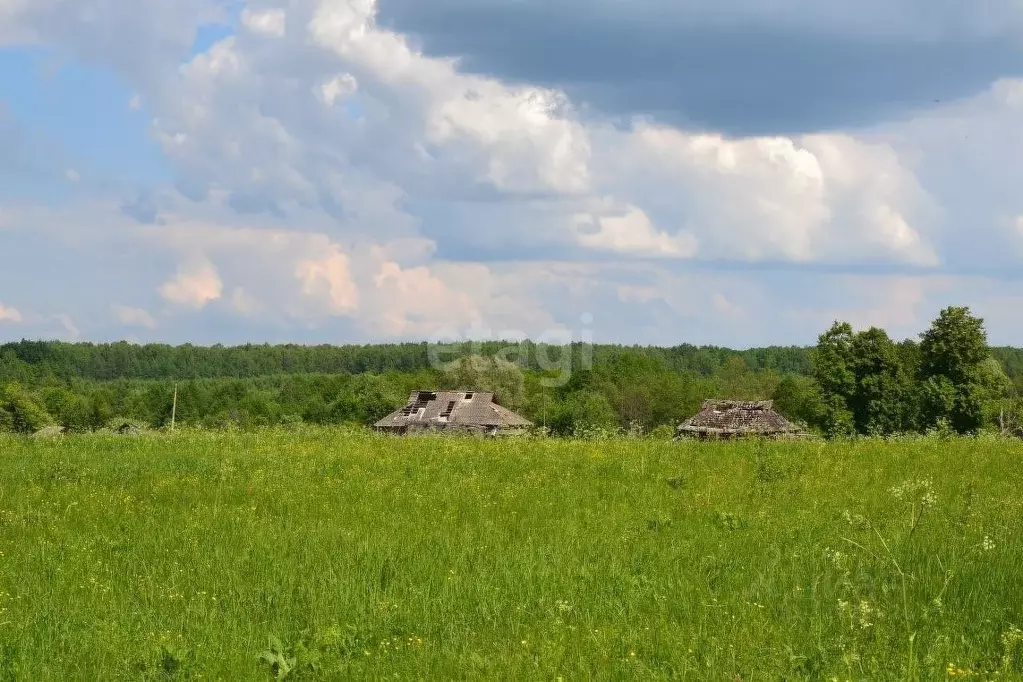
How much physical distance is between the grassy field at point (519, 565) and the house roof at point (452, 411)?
65.7 m

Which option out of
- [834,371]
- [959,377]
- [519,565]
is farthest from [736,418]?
[519,565]

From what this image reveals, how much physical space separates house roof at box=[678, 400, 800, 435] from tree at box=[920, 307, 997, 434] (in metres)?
10.9

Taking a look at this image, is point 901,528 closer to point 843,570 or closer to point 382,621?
point 843,570

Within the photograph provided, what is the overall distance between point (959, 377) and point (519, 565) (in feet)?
201

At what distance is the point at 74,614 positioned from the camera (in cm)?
1038

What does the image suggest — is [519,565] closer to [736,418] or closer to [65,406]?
[736,418]

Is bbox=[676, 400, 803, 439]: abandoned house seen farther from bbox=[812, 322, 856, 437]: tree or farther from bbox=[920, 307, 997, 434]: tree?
bbox=[920, 307, 997, 434]: tree

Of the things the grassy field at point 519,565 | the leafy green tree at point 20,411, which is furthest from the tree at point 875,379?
the leafy green tree at point 20,411

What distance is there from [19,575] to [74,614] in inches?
91.9

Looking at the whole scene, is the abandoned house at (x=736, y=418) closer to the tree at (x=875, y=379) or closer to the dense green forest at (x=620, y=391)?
the dense green forest at (x=620, y=391)

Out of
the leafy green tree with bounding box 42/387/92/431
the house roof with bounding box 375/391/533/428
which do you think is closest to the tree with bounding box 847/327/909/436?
the house roof with bounding box 375/391/533/428

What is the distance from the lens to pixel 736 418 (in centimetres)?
7688

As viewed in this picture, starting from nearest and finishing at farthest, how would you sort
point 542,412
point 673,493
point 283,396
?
1. point 673,493
2. point 542,412
3. point 283,396

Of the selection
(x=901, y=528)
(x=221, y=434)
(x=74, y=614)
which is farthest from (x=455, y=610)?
(x=221, y=434)
